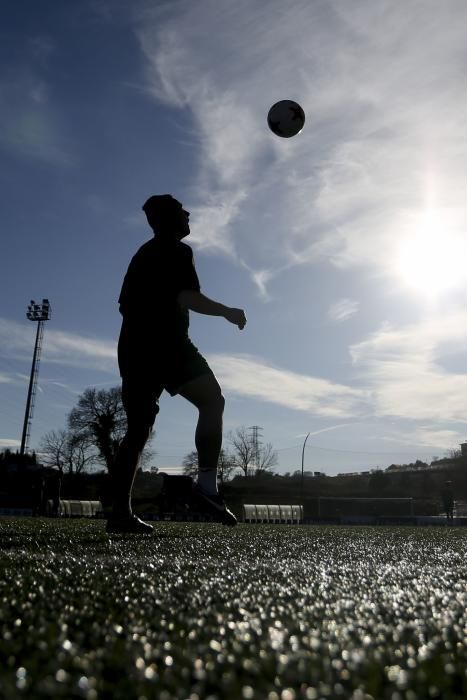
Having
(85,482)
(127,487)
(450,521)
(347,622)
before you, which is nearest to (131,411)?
(127,487)

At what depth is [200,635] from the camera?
1.07 meters

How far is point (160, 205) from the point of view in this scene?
14.8ft

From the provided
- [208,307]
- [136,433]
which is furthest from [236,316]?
[136,433]

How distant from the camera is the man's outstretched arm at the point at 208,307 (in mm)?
4402

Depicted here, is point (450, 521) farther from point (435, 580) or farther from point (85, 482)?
point (85, 482)

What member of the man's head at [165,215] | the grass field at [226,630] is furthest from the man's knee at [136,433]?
the grass field at [226,630]

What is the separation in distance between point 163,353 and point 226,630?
321 centimetres

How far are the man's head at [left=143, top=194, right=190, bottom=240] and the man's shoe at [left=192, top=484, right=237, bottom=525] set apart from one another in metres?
1.76

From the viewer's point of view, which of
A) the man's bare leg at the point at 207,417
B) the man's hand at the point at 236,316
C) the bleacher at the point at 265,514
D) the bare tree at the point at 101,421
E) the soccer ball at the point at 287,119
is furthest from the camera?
the bare tree at the point at 101,421

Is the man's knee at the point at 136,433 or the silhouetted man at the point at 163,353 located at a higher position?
the silhouetted man at the point at 163,353

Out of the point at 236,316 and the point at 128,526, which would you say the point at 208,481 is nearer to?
the point at 128,526

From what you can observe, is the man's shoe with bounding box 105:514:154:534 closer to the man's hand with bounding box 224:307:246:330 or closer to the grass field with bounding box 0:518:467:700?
the man's hand with bounding box 224:307:246:330

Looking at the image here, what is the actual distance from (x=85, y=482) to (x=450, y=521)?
45161mm

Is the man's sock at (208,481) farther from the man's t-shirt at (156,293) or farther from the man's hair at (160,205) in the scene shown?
the man's hair at (160,205)
